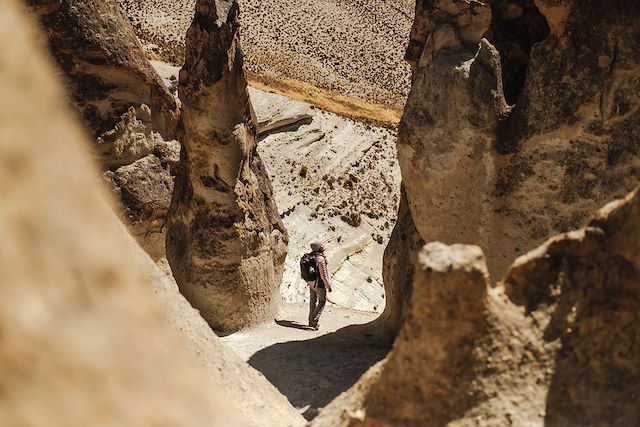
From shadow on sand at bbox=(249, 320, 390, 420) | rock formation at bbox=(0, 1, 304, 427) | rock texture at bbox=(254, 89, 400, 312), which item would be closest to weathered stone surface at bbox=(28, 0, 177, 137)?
shadow on sand at bbox=(249, 320, 390, 420)

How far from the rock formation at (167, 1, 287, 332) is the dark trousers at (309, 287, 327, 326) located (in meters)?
0.51

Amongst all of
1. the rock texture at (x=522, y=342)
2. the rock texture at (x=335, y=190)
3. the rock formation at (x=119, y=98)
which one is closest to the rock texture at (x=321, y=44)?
the rock texture at (x=335, y=190)

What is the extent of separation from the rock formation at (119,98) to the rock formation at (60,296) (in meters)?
6.88

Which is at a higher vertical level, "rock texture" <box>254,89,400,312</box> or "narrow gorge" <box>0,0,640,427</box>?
"narrow gorge" <box>0,0,640,427</box>

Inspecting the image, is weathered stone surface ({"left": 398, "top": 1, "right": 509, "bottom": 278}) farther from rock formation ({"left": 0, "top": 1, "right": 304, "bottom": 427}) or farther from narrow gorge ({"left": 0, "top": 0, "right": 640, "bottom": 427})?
rock formation ({"left": 0, "top": 1, "right": 304, "bottom": 427})

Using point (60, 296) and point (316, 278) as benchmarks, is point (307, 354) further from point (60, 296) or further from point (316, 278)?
point (60, 296)

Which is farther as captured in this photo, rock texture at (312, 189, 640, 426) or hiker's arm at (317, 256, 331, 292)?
hiker's arm at (317, 256, 331, 292)

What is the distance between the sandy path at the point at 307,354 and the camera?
7.58 metres

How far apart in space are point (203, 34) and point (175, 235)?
212 centimetres

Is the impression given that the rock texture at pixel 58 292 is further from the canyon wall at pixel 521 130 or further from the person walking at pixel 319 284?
the person walking at pixel 319 284

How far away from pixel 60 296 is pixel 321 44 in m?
33.3

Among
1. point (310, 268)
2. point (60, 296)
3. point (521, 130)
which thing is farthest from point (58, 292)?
point (310, 268)

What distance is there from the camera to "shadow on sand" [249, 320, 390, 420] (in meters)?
7.52

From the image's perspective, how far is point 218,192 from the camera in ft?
30.1
